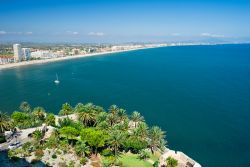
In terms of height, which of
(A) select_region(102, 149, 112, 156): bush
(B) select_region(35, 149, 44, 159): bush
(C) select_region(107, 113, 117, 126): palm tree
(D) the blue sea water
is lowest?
(D) the blue sea water

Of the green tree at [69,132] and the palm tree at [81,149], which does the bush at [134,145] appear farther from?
the green tree at [69,132]

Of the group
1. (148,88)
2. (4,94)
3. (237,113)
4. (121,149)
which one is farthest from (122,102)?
(4,94)

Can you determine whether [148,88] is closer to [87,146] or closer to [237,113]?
[237,113]

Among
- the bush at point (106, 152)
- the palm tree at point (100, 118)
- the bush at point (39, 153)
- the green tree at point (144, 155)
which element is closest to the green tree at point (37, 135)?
the bush at point (39, 153)

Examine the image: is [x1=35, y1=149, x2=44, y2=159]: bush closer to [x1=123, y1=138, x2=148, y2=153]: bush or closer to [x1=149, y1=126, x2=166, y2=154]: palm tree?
[x1=123, y1=138, x2=148, y2=153]: bush

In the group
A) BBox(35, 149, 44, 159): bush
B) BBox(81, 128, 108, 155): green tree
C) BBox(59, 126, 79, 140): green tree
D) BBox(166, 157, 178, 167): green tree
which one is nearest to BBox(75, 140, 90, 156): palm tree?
BBox(81, 128, 108, 155): green tree

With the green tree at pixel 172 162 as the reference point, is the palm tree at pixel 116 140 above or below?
above
